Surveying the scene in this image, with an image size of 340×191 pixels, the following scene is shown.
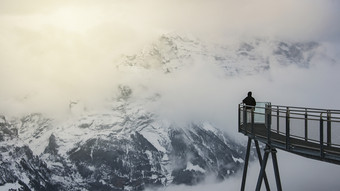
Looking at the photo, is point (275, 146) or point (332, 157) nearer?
point (332, 157)

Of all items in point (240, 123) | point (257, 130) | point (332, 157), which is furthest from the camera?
point (240, 123)

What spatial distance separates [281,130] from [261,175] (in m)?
2.97

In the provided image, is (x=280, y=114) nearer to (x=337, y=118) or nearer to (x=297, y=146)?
(x=297, y=146)

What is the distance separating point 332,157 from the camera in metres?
19.1

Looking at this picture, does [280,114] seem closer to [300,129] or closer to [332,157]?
[300,129]

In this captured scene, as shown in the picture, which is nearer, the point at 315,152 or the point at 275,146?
the point at 315,152

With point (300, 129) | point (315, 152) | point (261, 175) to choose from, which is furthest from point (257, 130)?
point (315, 152)

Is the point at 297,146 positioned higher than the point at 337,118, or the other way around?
the point at 337,118

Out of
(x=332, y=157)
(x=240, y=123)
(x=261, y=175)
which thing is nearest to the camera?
(x=332, y=157)

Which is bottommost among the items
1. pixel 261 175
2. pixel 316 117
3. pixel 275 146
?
pixel 261 175

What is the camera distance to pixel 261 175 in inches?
1007

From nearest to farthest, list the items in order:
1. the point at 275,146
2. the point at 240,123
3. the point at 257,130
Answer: the point at 275,146 → the point at 257,130 → the point at 240,123

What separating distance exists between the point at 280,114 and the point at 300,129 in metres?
2.73

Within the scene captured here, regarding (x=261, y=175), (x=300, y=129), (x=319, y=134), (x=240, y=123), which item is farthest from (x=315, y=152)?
(x=240, y=123)
